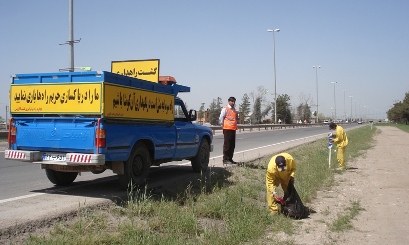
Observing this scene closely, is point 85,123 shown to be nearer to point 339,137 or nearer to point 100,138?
point 100,138

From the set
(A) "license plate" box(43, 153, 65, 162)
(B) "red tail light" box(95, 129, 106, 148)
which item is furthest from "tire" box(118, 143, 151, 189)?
(A) "license plate" box(43, 153, 65, 162)

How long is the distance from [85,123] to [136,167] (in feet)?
5.04

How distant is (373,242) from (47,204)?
196 inches

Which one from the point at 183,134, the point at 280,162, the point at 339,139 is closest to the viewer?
the point at 280,162

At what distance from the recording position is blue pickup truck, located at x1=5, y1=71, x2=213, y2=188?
6.91 m

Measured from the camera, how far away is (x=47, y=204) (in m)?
6.78

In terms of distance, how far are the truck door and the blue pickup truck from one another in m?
0.96

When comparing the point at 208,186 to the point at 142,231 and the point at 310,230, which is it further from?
the point at 142,231

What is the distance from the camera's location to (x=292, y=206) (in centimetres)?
681

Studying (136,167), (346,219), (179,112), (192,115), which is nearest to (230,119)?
(192,115)

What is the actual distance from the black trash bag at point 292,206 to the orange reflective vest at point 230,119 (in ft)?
17.1

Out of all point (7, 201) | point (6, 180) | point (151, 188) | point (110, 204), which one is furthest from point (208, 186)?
point (6, 180)

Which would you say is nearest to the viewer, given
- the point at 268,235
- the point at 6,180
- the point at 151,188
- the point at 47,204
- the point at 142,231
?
the point at 142,231

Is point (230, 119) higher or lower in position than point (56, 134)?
higher
